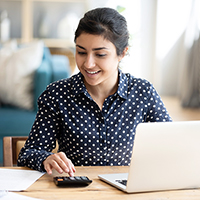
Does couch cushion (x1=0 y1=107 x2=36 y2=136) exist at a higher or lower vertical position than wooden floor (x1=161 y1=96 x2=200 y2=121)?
higher

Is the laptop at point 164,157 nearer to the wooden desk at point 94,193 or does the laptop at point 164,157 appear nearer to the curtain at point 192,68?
the wooden desk at point 94,193

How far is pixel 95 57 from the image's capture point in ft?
4.56

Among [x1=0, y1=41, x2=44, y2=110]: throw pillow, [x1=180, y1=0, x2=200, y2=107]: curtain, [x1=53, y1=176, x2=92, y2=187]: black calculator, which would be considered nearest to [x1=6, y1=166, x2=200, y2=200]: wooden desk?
[x1=53, y1=176, x2=92, y2=187]: black calculator

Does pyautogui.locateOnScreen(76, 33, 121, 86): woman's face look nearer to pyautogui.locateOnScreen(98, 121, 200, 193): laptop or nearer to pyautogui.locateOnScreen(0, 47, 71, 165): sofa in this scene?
pyautogui.locateOnScreen(98, 121, 200, 193): laptop

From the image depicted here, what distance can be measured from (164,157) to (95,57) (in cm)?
54

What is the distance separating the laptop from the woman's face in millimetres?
488

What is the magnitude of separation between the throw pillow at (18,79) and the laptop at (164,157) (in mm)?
2165

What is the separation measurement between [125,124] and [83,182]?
467 mm

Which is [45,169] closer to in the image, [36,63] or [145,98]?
[145,98]

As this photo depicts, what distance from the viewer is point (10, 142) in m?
1.48

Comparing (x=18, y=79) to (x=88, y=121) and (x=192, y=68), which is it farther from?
(x=192, y=68)

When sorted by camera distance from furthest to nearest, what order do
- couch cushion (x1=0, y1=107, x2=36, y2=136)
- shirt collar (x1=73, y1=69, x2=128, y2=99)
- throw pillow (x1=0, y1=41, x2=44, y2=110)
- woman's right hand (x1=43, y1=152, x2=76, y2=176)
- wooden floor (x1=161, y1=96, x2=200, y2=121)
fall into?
wooden floor (x1=161, y1=96, x2=200, y2=121)
throw pillow (x1=0, y1=41, x2=44, y2=110)
couch cushion (x1=0, y1=107, x2=36, y2=136)
shirt collar (x1=73, y1=69, x2=128, y2=99)
woman's right hand (x1=43, y1=152, x2=76, y2=176)

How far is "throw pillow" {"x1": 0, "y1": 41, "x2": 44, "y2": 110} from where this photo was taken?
3.08 metres

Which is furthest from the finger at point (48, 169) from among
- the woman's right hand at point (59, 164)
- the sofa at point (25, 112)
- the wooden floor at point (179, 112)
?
the wooden floor at point (179, 112)
